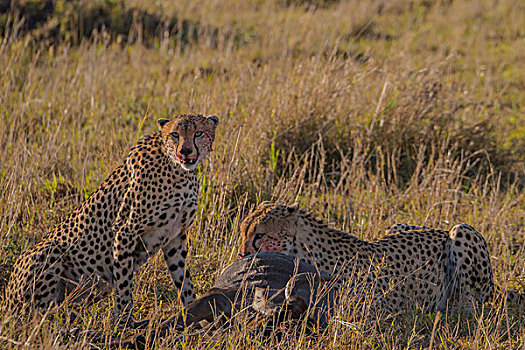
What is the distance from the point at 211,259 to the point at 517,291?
180cm

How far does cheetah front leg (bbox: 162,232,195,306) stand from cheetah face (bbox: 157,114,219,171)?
0.48 meters

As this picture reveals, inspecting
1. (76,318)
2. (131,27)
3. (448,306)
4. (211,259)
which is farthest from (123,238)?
(131,27)

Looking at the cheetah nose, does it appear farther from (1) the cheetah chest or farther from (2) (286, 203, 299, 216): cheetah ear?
(2) (286, 203, 299, 216): cheetah ear

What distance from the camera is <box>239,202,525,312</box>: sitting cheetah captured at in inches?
148

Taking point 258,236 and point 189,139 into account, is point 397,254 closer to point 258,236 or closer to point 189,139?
point 258,236

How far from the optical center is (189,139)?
3.29m

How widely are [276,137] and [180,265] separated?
2025mm

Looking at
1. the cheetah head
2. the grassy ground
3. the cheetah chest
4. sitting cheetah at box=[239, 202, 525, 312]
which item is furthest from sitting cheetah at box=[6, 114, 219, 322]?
sitting cheetah at box=[239, 202, 525, 312]

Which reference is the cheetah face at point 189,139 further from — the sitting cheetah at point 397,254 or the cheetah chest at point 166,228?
the sitting cheetah at point 397,254

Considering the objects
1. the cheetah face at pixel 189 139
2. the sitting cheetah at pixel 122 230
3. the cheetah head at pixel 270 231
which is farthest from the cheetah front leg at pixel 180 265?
the cheetah face at pixel 189 139

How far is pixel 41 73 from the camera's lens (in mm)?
6562

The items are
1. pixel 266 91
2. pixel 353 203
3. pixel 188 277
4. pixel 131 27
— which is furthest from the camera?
pixel 131 27

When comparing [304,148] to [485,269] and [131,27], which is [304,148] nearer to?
Answer: [485,269]

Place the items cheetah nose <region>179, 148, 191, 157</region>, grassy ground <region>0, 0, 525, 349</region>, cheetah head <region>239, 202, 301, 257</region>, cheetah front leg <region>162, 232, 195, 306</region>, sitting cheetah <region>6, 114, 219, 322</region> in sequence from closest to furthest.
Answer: cheetah nose <region>179, 148, 191, 157</region> < sitting cheetah <region>6, 114, 219, 322</region> < cheetah front leg <region>162, 232, 195, 306</region> < cheetah head <region>239, 202, 301, 257</region> < grassy ground <region>0, 0, 525, 349</region>
